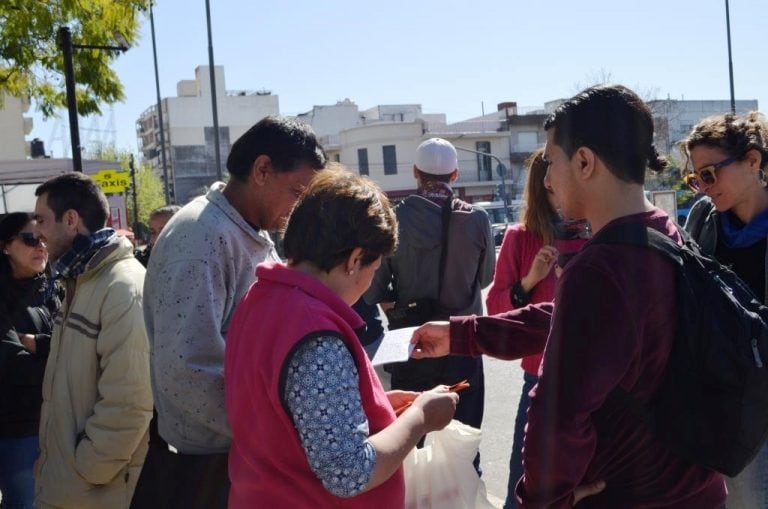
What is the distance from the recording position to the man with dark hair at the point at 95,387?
124 inches

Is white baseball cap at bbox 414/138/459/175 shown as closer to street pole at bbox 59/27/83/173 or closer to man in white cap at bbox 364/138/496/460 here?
man in white cap at bbox 364/138/496/460

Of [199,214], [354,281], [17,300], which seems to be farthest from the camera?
[17,300]

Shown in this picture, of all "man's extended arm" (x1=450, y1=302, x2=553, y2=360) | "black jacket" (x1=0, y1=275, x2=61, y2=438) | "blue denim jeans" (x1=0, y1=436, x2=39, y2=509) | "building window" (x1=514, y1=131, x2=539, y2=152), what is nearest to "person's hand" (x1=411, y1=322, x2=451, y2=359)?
"man's extended arm" (x1=450, y1=302, x2=553, y2=360)

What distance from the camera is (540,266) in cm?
390

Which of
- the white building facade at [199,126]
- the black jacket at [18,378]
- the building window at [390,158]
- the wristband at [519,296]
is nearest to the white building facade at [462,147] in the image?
the building window at [390,158]

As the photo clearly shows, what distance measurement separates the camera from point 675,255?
1.92m

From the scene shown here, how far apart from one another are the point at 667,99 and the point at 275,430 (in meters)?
55.1

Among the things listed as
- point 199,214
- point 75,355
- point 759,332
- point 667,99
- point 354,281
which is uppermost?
point 667,99

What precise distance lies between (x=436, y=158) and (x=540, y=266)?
1006 millimetres

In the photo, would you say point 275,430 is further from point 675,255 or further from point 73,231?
point 73,231

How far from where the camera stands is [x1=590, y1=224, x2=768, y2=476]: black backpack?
1.86 meters

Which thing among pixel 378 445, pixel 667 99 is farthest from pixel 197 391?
pixel 667 99

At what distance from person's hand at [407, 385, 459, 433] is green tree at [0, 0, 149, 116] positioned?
8052mm

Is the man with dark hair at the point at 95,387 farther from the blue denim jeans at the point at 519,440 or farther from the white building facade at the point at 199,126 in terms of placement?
the white building facade at the point at 199,126
